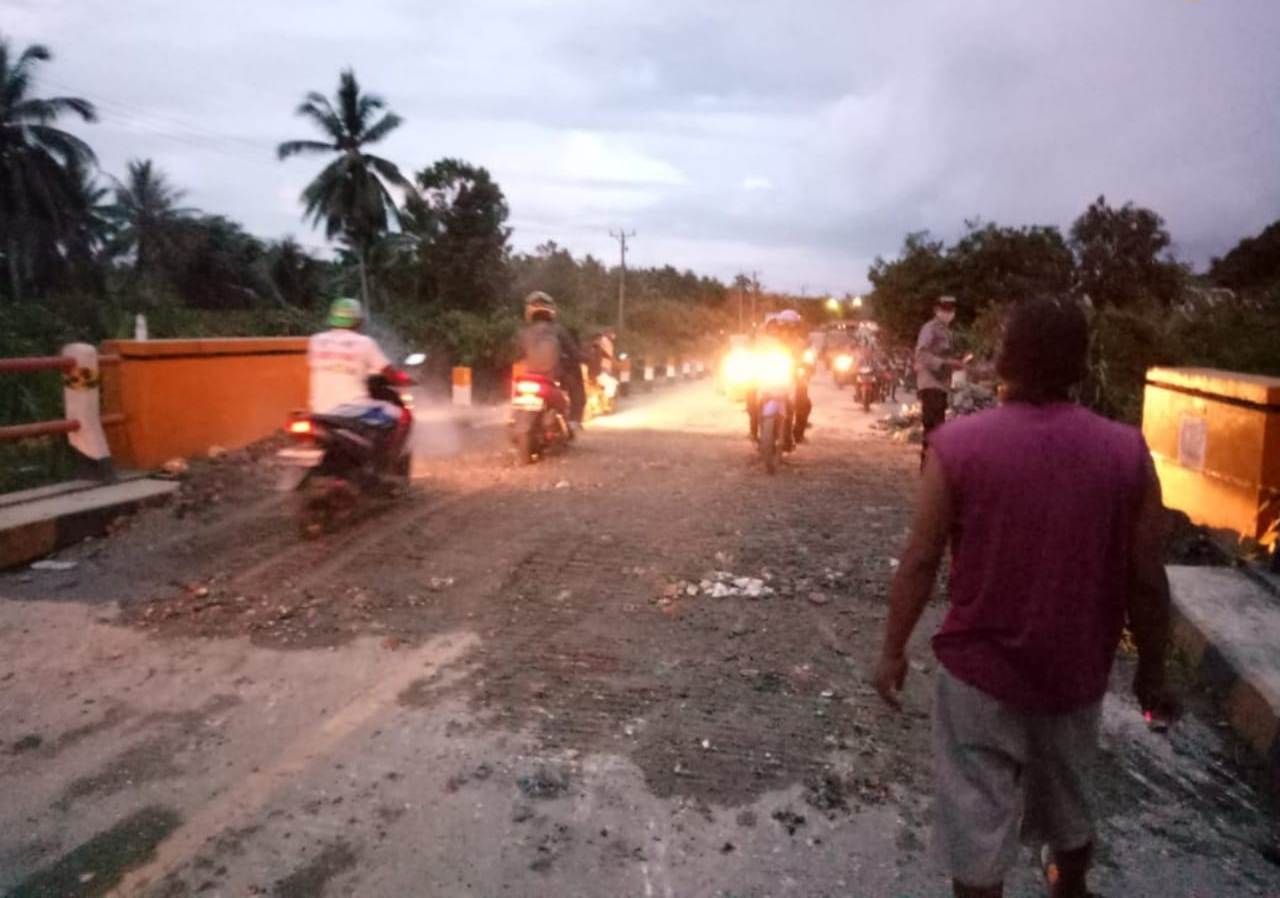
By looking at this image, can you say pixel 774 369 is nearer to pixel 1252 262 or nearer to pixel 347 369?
pixel 347 369

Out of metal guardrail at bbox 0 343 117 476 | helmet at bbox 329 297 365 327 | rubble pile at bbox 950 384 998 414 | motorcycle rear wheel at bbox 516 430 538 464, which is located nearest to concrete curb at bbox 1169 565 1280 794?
helmet at bbox 329 297 365 327

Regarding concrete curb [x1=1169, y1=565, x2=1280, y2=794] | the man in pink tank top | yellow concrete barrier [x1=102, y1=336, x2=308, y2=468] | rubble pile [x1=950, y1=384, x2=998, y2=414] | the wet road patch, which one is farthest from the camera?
rubble pile [x1=950, y1=384, x2=998, y2=414]

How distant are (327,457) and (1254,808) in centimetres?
578

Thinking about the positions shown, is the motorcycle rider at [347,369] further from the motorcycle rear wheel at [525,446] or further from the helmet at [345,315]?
the motorcycle rear wheel at [525,446]

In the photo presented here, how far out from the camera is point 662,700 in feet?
15.5

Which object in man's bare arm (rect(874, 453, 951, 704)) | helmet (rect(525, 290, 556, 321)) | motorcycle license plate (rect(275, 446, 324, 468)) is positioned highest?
helmet (rect(525, 290, 556, 321))

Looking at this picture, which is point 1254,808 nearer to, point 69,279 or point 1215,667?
point 1215,667

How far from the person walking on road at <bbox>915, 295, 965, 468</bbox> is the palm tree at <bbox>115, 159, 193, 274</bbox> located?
44.3 metres

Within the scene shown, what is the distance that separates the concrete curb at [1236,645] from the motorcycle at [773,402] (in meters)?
4.77

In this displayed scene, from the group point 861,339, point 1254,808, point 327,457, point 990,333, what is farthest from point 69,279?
point 1254,808

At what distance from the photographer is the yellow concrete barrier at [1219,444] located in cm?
690

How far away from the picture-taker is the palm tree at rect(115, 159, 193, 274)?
4809 centimetres

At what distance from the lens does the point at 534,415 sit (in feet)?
36.6

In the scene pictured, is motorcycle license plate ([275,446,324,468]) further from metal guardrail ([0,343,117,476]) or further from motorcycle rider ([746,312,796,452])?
motorcycle rider ([746,312,796,452])
